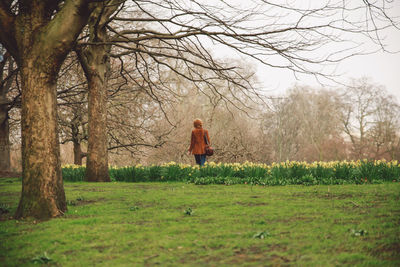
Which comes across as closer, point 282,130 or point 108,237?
point 108,237

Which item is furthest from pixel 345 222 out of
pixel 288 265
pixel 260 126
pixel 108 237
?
pixel 260 126

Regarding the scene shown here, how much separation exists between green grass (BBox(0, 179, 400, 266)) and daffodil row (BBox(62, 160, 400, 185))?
107 inches

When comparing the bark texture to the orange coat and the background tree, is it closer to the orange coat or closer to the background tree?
the orange coat

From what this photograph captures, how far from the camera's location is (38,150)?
4754mm

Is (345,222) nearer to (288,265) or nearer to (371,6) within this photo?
(288,265)

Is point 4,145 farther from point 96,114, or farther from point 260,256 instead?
point 260,256

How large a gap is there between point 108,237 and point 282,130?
3060cm

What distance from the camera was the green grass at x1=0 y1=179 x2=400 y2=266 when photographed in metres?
2.79

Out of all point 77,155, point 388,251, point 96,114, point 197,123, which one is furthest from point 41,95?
point 77,155

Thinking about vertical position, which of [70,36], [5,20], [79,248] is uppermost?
[5,20]

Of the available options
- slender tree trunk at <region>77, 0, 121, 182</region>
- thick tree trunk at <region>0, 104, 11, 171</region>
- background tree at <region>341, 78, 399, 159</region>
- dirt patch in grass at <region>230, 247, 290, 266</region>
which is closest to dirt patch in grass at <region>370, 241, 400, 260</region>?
dirt patch in grass at <region>230, 247, 290, 266</region>

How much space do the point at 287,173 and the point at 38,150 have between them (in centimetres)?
627

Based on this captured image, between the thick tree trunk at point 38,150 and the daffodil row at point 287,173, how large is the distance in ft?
16.3

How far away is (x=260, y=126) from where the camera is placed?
2708 centimetres
